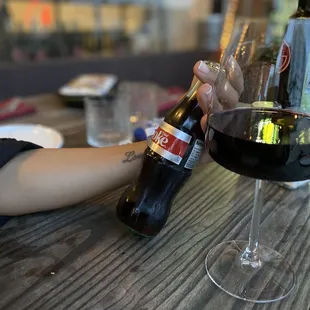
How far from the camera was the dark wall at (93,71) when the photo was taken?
5.68ft

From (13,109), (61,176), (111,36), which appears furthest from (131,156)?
(111,36)

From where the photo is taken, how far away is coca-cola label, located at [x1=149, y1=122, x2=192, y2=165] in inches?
18.1

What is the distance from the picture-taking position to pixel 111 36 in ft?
8.14

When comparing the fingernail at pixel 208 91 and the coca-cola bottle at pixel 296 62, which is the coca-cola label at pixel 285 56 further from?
the fingernail at pixel 208 91

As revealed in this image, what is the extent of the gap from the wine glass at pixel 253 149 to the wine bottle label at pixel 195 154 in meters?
0.03

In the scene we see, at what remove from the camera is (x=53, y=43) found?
2213mm

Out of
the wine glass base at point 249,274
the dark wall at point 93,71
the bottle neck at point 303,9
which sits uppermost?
the bottle neck at point 303,9

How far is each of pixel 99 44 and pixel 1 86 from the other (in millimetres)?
889

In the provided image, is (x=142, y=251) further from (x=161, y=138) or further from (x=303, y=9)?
(x=303, y=9)

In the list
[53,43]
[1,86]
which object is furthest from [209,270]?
[53,43]

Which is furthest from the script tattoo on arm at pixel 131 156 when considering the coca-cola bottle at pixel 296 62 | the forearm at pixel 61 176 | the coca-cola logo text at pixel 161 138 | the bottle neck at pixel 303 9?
the bottle neck at pixel 303 9

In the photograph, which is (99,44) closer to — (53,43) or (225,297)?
(53,43)

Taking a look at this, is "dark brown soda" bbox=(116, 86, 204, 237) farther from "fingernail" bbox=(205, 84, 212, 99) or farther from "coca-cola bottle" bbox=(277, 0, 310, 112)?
"coca-cola bottle" bbox=(277, 0, 310, 112)

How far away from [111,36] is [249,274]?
2.27m
